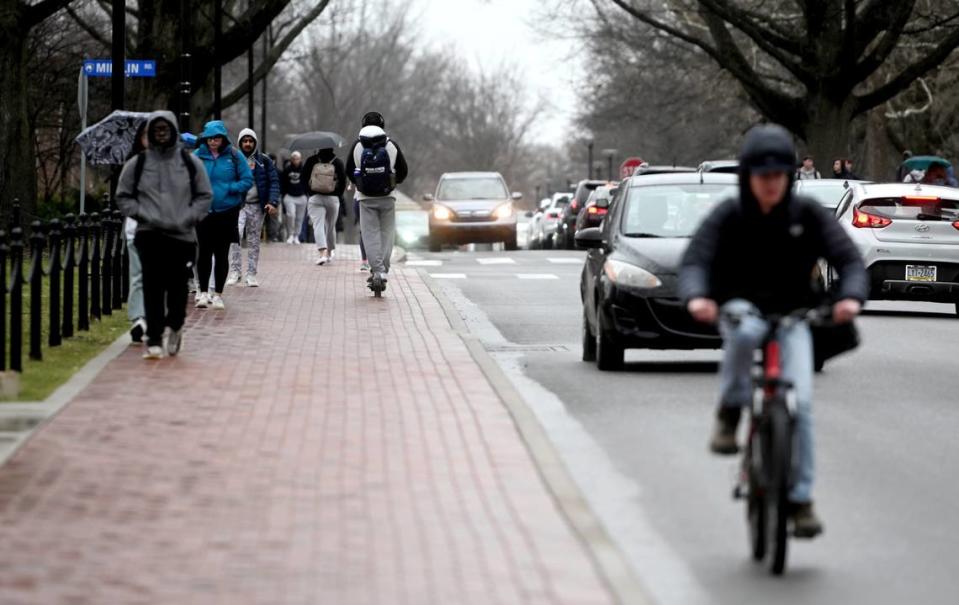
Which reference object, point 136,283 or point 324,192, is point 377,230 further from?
point 324,192

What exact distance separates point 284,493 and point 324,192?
21.4 m

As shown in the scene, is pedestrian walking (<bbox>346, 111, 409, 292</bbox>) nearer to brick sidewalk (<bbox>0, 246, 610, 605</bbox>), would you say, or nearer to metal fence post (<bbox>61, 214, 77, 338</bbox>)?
metal fence post (<bbox>61, 214, 77, 338</bbox>)

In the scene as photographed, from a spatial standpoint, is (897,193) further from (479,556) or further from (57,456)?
(479,556)

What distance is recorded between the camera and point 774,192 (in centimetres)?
820

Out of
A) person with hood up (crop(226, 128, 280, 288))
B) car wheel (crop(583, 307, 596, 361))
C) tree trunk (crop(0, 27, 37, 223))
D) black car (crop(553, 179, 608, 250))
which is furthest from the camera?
black car (crop(553, 179, 608, 250))

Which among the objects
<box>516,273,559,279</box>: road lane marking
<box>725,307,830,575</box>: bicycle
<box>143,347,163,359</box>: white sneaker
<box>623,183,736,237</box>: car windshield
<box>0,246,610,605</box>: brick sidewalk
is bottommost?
<box>516,273,559,279</box>: road lane marking

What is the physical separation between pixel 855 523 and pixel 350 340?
8.61 m

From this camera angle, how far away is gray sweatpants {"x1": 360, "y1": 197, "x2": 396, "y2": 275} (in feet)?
73.9

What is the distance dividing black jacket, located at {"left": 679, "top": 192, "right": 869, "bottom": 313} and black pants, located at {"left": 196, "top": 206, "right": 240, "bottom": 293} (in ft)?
39.1

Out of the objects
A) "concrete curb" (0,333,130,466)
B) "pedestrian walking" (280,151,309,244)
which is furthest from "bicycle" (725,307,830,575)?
"pedestrian walking" (280,151,309,244)

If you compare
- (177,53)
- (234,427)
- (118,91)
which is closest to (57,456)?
(234,427)

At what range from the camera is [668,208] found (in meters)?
16.5

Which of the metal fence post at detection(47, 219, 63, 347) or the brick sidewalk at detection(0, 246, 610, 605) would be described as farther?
the metal fence post at detection(47, 219, 63, 347)

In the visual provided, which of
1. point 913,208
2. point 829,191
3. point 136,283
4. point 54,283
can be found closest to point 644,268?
point 136,283
